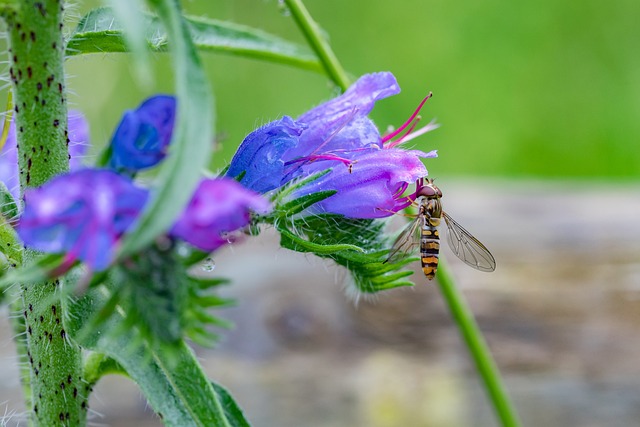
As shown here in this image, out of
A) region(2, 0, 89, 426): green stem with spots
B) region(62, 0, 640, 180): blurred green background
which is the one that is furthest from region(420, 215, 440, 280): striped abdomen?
region(62, 0, 640, 180): blurred green background

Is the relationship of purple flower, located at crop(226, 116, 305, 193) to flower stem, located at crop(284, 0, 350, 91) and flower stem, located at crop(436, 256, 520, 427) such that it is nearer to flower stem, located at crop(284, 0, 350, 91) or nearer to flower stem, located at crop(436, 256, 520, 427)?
flower stem, located at crop(284, 0, 350, 91)

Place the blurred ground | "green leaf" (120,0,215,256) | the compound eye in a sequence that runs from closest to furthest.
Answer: "green leaf" (120,0,215,256) < the compound eye < the blurred ground

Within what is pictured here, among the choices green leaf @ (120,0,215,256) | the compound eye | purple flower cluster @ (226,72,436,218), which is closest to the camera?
green leaf @ (120,0,215,256)

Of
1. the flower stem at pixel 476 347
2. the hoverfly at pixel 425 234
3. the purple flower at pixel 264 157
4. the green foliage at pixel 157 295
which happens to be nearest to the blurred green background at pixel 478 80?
the flower stem at pixel 476 347

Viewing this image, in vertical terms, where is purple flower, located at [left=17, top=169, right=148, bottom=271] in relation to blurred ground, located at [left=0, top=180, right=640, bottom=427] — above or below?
below

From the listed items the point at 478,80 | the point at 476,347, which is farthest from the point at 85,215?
the point at 478,80

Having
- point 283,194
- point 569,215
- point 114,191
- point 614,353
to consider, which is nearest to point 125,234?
point 114,191

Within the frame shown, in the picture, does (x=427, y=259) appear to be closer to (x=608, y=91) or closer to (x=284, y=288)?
(x=284, y=288)

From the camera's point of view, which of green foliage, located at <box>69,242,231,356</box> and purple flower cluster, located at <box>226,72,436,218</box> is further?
purple flower cluster, located at <box>226,72,436,218</box>

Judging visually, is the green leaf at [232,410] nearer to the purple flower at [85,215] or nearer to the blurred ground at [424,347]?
the purple flower at [85,215]
